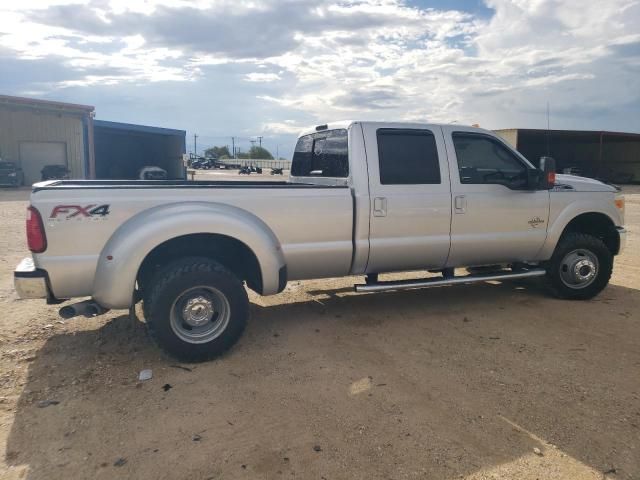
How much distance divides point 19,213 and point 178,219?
12.5 metres

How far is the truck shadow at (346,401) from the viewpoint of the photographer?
9.00 ft

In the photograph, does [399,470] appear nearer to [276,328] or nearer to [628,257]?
[276,328]

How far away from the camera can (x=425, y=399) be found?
3.44m

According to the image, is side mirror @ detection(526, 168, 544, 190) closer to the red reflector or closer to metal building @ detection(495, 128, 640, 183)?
the red reflector

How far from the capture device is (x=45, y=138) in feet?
79.6

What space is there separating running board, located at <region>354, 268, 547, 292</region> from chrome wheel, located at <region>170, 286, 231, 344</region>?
1.35 m

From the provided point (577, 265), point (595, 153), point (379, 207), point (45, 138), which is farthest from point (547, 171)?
point (595, 153)

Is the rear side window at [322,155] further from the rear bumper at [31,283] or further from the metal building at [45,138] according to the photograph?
the metal building at [45,138]

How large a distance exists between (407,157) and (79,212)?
3.03m

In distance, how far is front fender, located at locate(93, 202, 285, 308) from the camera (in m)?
3.74

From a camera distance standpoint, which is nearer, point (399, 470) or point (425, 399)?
point (399, 470)

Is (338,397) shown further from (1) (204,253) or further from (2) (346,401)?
(1) (204,253)

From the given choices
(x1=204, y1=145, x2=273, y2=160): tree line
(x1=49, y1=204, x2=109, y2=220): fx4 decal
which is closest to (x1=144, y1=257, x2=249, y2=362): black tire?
(x1=49, y1=204, x2=109, y2=220): fx4 decal

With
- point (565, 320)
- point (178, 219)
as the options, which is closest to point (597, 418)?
point (565, 320)
